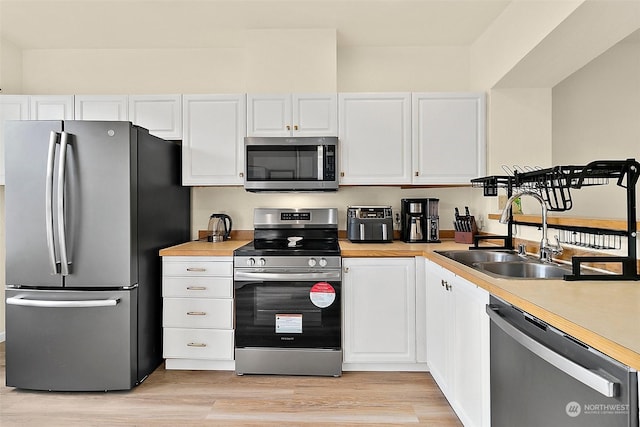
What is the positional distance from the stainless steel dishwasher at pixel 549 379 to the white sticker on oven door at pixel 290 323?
4.42 ft

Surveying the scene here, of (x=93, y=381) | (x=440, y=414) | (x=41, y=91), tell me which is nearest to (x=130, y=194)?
(x=93, y=381)

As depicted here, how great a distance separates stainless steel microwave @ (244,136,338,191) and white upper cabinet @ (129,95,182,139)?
1.95 feet

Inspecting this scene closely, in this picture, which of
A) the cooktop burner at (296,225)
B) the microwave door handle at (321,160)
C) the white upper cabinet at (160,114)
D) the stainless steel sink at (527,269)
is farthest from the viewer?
the cooktop burner at (296,225)

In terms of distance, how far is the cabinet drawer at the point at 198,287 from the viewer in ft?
8.66

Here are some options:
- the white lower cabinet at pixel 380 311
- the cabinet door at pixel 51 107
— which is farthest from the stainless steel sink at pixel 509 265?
the cabinet door at pixel 51 107

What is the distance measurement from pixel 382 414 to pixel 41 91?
3.74 meters

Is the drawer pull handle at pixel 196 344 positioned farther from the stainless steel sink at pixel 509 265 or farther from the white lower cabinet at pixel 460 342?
the stainless steel sink at pixel 509 265

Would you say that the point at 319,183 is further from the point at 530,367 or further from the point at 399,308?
the point at 530,367

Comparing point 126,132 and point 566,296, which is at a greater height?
point 126,132

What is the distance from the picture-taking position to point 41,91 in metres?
3.37

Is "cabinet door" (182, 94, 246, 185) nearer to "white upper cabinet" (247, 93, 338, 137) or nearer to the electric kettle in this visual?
"white upper cabinet" (247, 93, 338, 137)

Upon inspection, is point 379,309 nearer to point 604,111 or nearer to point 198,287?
point 198,287

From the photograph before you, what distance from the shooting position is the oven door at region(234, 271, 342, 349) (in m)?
2.58

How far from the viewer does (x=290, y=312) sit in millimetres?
2576
